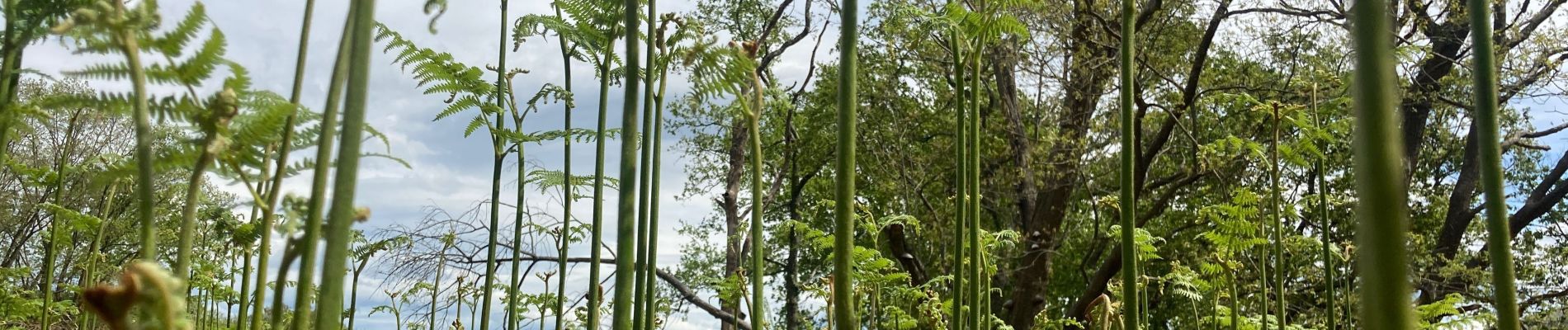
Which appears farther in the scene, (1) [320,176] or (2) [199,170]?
(2) [199,170]

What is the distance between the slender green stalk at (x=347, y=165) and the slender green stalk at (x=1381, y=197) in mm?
553

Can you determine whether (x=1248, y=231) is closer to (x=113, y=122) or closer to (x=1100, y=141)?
(x=1100, y=141)

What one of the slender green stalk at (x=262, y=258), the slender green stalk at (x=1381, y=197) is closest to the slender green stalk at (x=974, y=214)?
the slender green stalk at (x=262, y=258)

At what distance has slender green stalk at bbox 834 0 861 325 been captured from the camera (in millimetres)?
1023

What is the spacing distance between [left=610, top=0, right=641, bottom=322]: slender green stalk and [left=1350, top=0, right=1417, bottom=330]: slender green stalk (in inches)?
36.4

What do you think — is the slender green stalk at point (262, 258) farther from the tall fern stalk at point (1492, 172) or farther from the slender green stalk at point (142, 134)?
the tall fern stalk at point (1492, 172)

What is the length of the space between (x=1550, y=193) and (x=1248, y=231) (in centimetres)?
1101

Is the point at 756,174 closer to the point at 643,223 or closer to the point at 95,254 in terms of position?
the point at 643,223

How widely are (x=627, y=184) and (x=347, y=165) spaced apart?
617 millimetres

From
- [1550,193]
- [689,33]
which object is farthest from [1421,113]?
[689,33]

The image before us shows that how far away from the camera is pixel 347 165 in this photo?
25.9 inches

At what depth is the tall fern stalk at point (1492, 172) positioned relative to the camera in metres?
0.99

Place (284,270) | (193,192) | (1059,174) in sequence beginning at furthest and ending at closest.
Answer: (1059,174), (193,192), (284,270)

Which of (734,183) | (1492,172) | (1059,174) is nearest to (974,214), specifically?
(1492,172)
